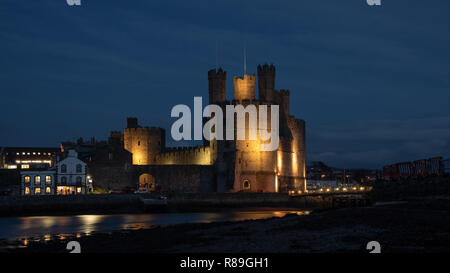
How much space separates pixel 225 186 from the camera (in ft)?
174

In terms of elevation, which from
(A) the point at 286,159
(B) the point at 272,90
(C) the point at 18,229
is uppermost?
(B) the point at 272,90

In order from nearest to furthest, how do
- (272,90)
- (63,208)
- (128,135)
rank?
(63,208) → (272,90) → (128,135)

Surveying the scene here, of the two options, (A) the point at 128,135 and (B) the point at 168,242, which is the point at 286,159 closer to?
(A) the point at 128,135

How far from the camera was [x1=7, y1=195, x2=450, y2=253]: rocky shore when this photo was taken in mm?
14031

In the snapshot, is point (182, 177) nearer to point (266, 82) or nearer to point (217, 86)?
point (217, 86)

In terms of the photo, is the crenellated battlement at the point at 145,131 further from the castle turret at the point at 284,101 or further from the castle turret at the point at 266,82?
the castle turret at the point at 266,82

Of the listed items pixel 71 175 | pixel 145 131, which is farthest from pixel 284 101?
pixel 71 175

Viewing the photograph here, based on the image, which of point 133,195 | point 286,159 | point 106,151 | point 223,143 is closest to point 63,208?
point 133,195

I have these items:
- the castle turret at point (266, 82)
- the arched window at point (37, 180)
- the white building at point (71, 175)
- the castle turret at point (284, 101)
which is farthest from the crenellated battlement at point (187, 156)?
the arched window at point (37, 180)

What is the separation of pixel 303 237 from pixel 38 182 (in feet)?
121

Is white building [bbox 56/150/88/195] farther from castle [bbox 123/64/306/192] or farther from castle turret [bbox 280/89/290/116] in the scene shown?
castle turret [bbox 280/89/290/116]
